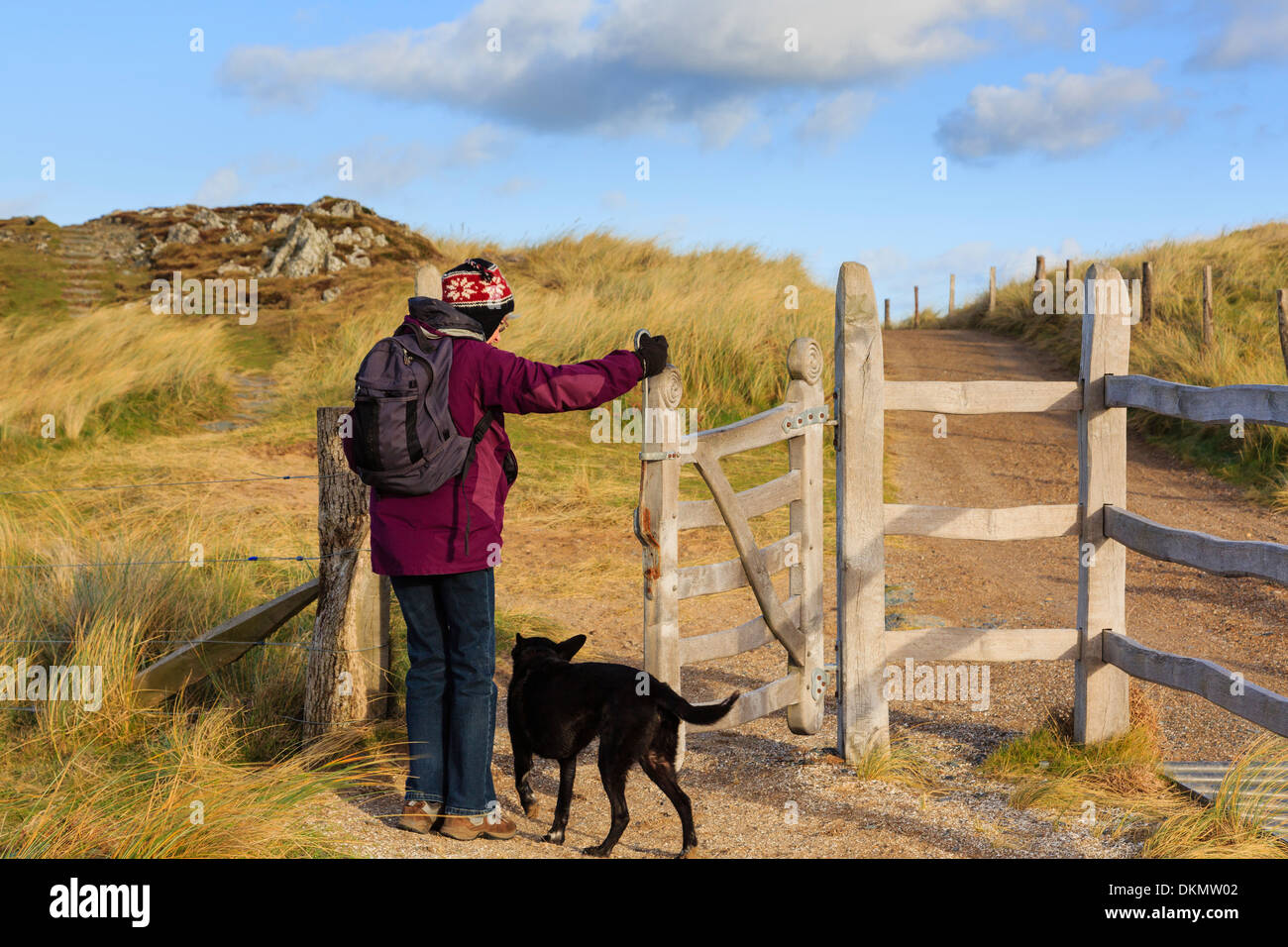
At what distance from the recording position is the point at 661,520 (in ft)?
15.9

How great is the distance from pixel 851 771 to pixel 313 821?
8.59ft

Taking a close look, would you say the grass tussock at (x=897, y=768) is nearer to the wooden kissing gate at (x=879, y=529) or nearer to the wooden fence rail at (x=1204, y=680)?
the wooden kissing gate at (x=879, y=529)

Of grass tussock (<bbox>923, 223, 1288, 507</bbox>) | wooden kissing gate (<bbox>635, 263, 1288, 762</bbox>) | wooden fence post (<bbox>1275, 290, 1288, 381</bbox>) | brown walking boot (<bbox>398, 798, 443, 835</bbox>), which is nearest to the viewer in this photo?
brown walking boot (<bbox>398, 798, 443, 835</bbox>)

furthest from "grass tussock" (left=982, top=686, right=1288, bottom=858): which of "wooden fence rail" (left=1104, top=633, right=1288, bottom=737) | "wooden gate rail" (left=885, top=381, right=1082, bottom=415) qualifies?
"wooden gate rail" (left=885, top=381, right=1082, bottom=415)

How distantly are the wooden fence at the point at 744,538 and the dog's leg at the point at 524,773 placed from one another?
655 mm

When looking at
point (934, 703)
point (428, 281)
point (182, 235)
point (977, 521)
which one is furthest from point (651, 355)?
point (182, 235)

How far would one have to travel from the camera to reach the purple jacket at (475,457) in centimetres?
399

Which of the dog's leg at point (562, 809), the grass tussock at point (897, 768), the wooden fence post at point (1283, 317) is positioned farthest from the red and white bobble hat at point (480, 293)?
the wooden fence post at point (1283, 317)

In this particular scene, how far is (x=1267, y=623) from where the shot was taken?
8.26 metres

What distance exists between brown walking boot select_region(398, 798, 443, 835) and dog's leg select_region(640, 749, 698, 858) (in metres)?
0.85

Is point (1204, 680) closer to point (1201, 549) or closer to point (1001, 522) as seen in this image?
point (1201, 549)

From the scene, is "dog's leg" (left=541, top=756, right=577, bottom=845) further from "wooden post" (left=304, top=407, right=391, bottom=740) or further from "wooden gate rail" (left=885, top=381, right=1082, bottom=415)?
"wooden gate rail" (left=885, top=381, right=1082, bottom=415)

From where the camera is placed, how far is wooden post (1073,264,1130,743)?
5594mm

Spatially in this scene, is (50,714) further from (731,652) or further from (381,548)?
(731,652)
